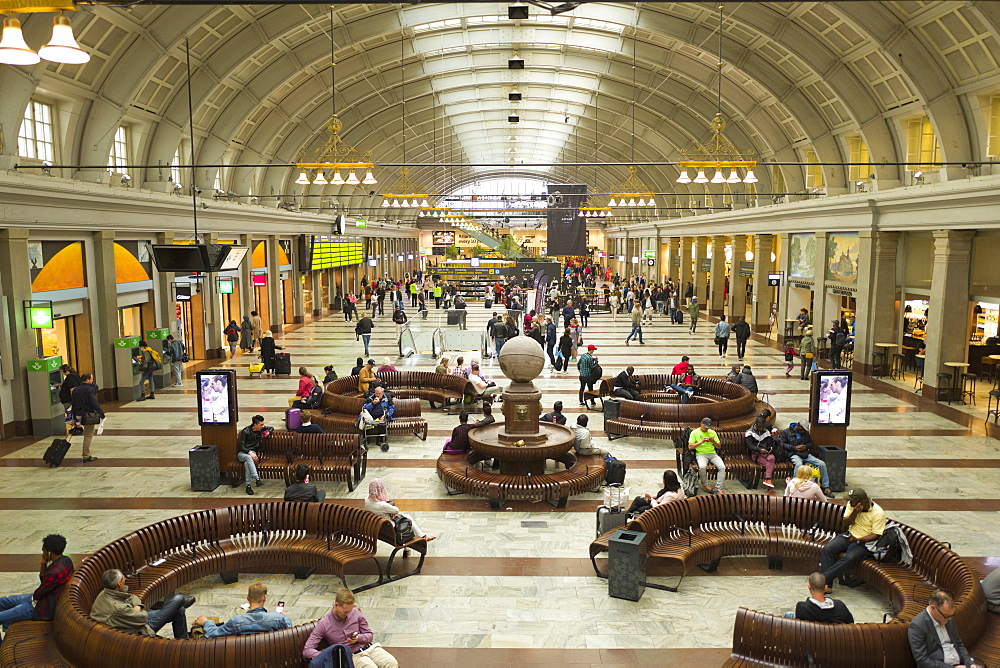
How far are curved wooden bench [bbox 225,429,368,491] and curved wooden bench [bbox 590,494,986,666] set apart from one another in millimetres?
4718

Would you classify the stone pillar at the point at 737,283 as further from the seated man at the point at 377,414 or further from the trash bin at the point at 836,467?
the seated man at the point at 377,414

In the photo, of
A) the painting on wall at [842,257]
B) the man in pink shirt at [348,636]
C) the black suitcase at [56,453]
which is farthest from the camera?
the painting on wall at [842,257]

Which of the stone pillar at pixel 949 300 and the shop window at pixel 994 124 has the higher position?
the shop window at pixel 994 124

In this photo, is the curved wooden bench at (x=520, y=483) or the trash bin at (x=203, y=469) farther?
the trash bin at (x=203, y=469)

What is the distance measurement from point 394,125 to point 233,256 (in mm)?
16779

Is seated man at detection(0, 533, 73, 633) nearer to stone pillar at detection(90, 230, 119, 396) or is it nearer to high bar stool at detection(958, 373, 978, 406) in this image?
stone pillar at detection(90, 230, 119, 396)

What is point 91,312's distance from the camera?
1747cm

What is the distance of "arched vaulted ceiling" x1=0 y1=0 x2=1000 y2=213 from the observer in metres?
16.6

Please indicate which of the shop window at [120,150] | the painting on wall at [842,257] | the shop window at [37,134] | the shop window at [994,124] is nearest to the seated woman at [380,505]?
the shop window at [37,134]

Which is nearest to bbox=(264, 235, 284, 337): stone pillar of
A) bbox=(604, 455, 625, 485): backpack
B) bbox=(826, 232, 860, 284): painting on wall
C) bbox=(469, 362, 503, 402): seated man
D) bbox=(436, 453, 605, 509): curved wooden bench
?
bbox=(469, 362, 503, 402): seated man

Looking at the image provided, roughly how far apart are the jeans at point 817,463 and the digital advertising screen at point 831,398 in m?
0.81

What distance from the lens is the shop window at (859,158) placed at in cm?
2196

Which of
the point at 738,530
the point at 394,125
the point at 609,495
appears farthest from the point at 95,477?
the point at 394,125

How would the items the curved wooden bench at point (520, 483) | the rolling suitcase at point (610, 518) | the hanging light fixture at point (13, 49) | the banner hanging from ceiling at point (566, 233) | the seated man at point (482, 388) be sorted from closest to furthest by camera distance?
the hanging light fixture at point (13, 49) < the rolling suitcase at point (610, 518) < the curved wooden bench at point (520, 483) < the seated man at point (482, 388) < the banner hanging from ceiling at point (566, 233)
